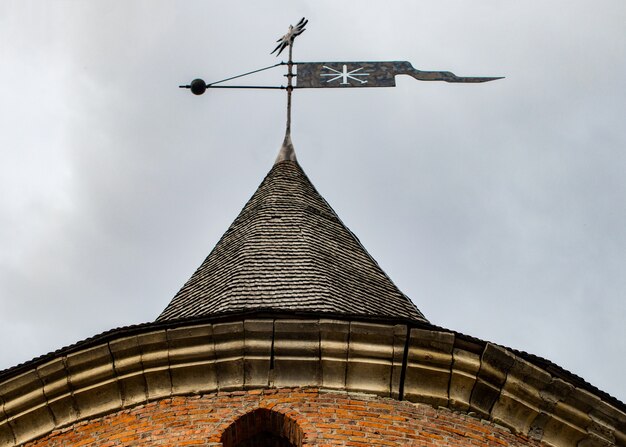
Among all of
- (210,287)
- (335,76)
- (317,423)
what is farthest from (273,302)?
(335,76)

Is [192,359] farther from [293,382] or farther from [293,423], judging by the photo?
[293,423]

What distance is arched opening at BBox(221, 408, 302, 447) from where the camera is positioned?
11648 millimetres

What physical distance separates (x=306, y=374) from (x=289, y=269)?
2.97 m

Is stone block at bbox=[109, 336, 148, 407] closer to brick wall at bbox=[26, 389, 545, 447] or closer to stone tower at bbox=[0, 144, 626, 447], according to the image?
stone tower at bbox=[0, 144, 626, 447]

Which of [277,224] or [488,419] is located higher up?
[277,224]

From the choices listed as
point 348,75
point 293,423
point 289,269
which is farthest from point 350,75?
point 293,423

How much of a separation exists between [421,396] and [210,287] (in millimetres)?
3617

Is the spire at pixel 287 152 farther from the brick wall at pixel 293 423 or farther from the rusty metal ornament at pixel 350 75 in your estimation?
the brick wall at pixel 293 423

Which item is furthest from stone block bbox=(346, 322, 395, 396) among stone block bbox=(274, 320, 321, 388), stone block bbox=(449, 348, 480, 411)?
stone block bbox=(449, 348, 480, 411)

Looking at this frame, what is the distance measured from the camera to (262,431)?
470 inches

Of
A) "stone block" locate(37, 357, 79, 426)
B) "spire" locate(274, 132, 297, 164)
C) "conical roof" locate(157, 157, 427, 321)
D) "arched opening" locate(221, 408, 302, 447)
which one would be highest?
"spire" locate(274, 132, 297, 164)

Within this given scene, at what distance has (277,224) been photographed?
659 inches

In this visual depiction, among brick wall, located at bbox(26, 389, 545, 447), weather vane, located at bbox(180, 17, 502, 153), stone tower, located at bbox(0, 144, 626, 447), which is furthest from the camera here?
weather vane, located at bbox(180, 17, 502, 153)

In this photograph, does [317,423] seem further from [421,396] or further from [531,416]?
[531,416]
